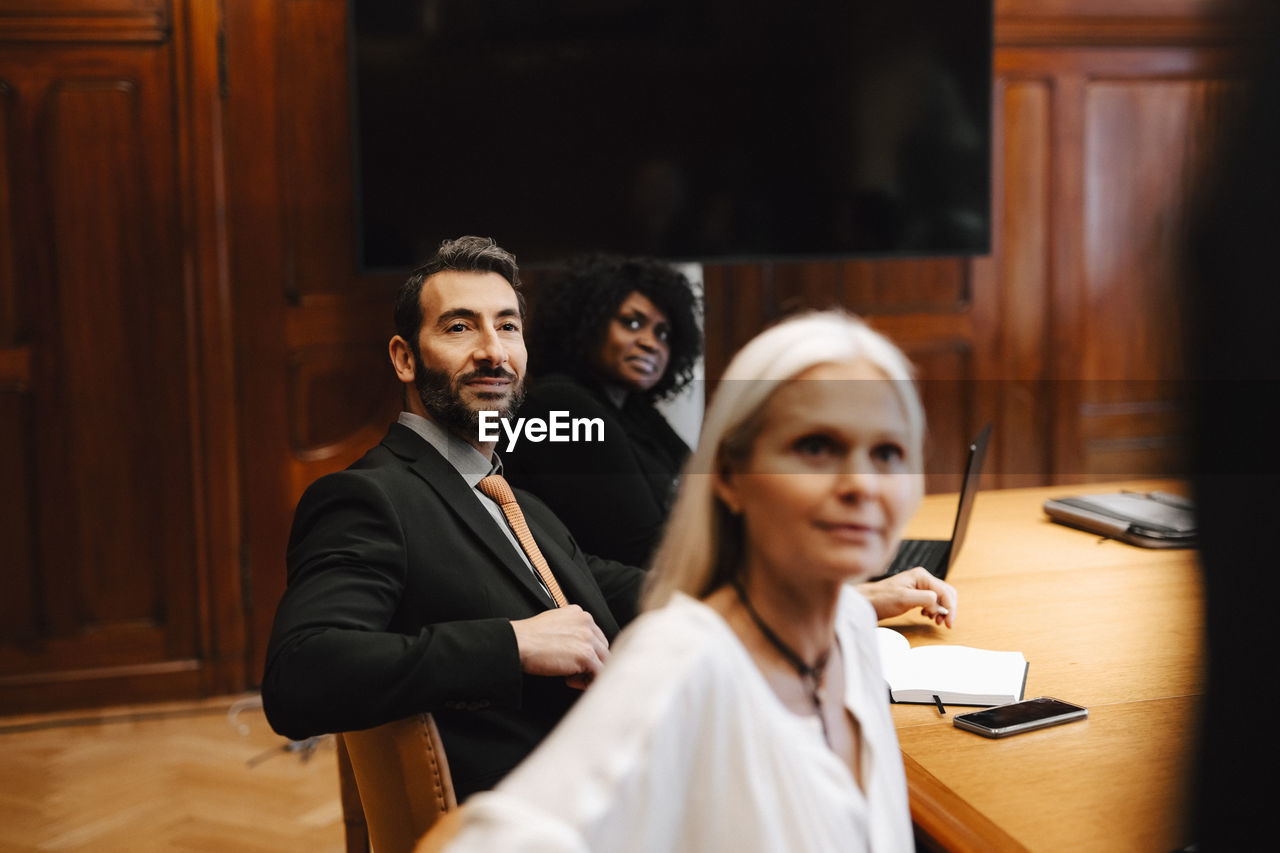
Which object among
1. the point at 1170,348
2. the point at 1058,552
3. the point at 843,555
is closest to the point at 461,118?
the point at 1058,552

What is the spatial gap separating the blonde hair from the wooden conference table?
0.21 metres

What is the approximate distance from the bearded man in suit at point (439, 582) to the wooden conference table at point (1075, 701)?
16.5 inches

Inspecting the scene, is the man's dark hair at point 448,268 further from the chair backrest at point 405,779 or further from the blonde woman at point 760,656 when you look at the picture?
the blonde woman at point 760,656

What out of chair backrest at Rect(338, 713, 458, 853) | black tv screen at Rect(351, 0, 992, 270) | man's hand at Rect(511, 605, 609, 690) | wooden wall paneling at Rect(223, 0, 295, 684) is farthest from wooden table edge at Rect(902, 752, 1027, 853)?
wooden wall paneling at Rect(223, 0, 295, 684)

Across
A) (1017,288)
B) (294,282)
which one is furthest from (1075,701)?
(1017,288)

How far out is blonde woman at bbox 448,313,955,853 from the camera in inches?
27.4

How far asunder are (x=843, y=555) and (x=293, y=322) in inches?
123

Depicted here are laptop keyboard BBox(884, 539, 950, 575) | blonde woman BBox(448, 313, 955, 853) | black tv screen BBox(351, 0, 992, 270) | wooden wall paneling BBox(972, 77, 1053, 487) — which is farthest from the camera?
wooden wall paneling BBox(972, 77, 1053, 487)

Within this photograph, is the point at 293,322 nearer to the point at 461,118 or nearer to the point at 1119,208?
the point at 461,118

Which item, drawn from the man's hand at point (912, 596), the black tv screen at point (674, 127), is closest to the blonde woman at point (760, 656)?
the man's hand at point (912, 596)

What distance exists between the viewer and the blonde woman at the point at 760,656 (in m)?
0.70

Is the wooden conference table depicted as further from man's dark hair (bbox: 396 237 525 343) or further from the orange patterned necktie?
man's dark hair (bbox: 396 237 525 343)

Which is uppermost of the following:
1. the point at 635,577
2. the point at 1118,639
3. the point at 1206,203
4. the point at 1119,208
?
the point at 1119,208

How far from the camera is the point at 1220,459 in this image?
21.0 inches
